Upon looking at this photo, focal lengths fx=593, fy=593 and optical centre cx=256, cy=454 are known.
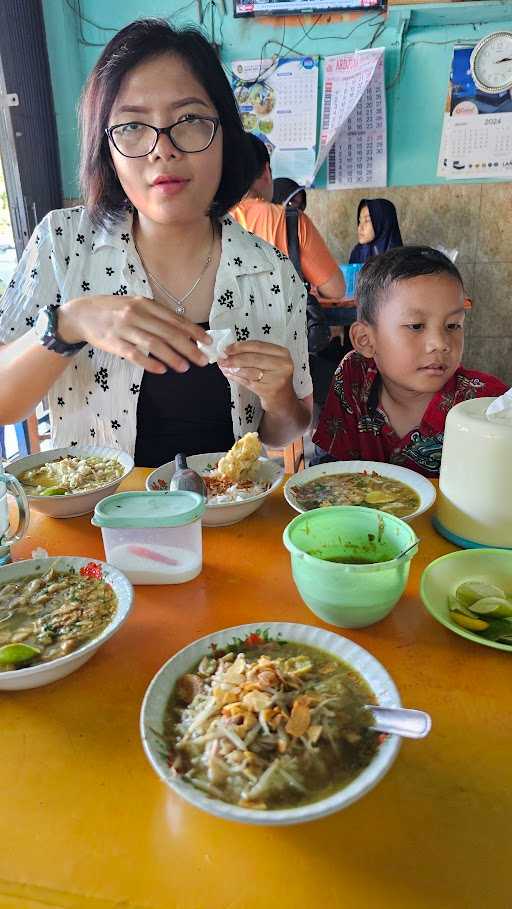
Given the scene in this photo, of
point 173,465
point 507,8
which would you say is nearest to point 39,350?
point 173,465

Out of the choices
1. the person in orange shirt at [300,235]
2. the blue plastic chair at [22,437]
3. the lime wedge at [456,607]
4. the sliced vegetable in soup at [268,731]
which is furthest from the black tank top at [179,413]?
the person in orange shirt at [300,235]

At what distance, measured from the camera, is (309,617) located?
1.05m

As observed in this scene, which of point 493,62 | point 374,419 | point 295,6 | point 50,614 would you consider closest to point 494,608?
point 50,614

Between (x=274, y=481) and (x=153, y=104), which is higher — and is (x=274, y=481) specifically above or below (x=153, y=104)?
below

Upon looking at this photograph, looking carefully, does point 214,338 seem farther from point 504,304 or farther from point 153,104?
point 504,304

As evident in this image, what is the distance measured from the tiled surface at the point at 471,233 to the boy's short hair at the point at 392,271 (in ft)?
9.10

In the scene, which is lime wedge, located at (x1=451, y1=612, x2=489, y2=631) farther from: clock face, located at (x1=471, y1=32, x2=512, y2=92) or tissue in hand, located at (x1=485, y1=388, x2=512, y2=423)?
clock face, located at (x1=471, y1=32, x2=512, y2=92)

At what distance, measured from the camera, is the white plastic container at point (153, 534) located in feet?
3.50

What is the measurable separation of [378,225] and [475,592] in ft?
12.4

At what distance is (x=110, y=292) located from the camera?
1925 mm

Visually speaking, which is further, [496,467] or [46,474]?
[46,474]

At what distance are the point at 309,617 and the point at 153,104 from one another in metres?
1.39

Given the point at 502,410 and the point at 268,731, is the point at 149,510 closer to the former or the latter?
the point at 268,731

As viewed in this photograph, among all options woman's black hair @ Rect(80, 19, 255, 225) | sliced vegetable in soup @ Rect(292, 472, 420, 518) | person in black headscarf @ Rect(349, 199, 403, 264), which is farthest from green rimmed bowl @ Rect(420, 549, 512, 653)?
person in black headscarf @ Rect(349, 199, 403, 264)
